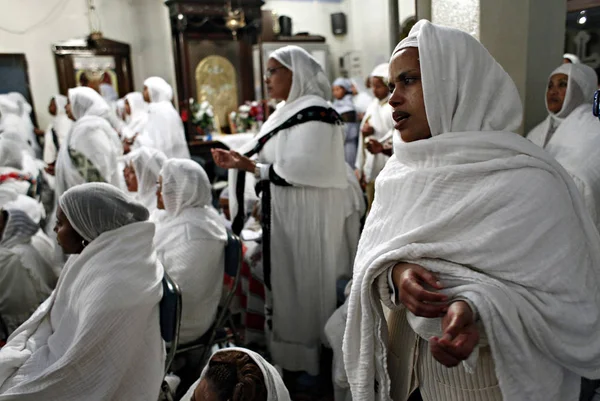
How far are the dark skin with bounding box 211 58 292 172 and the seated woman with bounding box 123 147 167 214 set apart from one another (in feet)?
2.95

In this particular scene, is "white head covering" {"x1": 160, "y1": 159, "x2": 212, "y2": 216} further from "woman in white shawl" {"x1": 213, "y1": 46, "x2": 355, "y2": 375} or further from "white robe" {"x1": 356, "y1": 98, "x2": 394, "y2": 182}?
"white robe" {"x1": 356, "y1": 98, "x2": 394, "y2": 182}

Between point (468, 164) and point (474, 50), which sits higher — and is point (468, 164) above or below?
below

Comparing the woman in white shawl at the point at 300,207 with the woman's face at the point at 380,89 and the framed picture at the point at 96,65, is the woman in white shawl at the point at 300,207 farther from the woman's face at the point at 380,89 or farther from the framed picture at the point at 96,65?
the framed picture at the point at 96,65

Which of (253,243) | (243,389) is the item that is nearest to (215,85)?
(253,243)

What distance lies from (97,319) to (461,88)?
53.5 inches

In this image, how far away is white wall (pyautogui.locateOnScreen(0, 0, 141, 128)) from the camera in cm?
657

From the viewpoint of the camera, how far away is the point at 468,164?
1094 mm

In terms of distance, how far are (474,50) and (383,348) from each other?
0.77 meters

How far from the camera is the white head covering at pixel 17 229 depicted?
3.03 m

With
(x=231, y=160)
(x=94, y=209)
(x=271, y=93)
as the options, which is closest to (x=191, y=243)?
(x=231, y=160)

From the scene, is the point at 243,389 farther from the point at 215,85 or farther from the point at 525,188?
the point at 215,85

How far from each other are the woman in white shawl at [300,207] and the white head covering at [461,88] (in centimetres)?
152

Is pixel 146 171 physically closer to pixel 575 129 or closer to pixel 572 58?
pixel 575 129

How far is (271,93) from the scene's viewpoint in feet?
9.32
